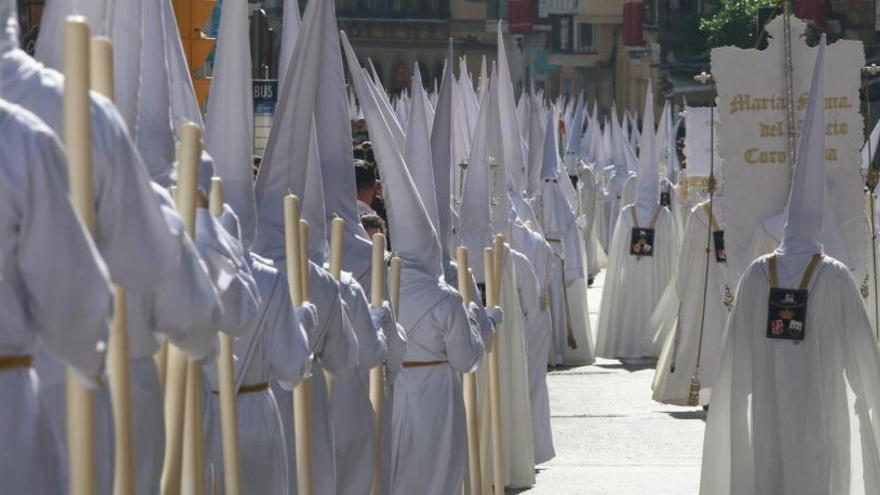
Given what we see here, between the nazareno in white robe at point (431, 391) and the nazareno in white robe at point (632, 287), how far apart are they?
1182 centimetres

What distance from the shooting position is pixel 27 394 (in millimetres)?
4559

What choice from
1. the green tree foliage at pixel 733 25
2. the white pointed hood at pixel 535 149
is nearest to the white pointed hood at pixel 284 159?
the white pointed hood at pixel 535 149

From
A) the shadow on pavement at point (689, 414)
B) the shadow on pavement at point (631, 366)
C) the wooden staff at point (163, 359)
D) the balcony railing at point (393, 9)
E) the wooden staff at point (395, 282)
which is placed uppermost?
the wooden staff at point (163, 359)

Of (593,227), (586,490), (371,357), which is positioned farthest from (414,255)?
(593,227)

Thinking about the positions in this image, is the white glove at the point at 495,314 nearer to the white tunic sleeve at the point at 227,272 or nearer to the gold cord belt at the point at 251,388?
the gold cord belt at the point at 251,388

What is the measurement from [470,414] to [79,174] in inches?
226

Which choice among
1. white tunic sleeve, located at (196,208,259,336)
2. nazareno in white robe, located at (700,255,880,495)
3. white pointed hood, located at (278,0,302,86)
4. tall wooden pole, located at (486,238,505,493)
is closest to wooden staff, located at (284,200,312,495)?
white tunic sleeve, located at (196,208,259,336)

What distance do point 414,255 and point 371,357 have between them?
1269 millimetres

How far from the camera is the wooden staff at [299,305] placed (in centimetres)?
686

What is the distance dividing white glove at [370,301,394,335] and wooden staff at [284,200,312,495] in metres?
0.59

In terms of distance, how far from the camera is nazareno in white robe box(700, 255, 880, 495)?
33.2ft

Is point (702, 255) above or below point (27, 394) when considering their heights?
below

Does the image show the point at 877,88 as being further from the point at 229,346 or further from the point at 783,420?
the point at 229,346

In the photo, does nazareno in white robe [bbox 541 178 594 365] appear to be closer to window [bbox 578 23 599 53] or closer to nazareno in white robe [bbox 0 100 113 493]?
nazareno in white robe [bbox 0 100 113 493]
